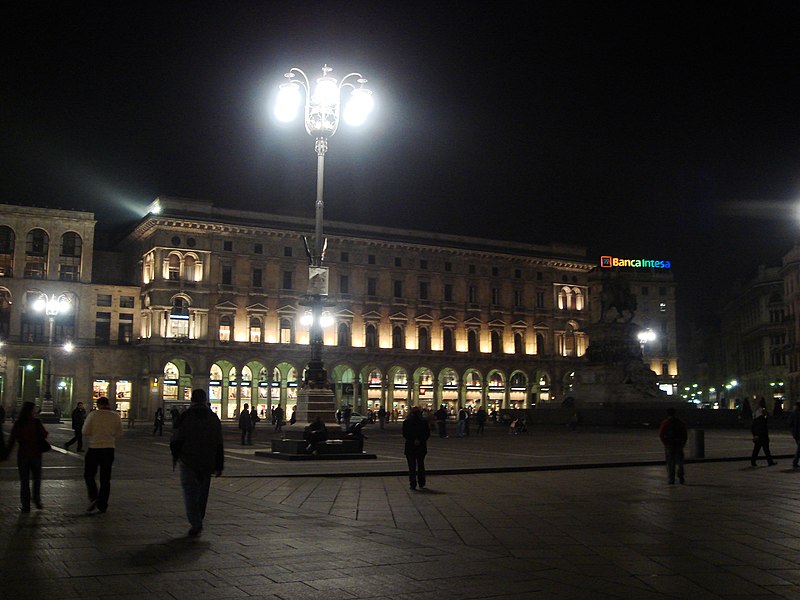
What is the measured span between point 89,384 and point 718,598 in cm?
7123

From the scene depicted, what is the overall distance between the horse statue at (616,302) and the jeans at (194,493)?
1652 inches

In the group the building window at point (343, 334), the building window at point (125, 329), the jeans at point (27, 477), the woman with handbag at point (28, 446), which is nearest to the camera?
the jeans at point (27, 477)

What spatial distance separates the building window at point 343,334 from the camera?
78875 millimetres

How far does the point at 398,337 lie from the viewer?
271 feet

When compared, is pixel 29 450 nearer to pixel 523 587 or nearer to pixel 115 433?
pixel 115 433

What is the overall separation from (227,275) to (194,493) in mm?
66307

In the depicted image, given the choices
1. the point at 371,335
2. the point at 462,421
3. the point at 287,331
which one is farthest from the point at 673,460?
the point at 371,335

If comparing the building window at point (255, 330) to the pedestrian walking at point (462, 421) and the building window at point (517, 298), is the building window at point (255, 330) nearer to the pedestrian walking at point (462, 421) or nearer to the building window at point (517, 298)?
the building window at point (517, 298)

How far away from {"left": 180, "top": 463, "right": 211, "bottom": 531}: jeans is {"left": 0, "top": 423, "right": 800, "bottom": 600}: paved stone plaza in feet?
0.70

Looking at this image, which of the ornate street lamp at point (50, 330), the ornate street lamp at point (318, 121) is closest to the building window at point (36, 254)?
the ornate street lamp at point (50, 330)

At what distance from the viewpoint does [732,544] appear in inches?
385

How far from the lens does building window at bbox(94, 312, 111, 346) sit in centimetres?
7500

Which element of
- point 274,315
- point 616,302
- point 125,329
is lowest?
point 616,302

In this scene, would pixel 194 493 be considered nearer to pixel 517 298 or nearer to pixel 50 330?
pixel 50 330
